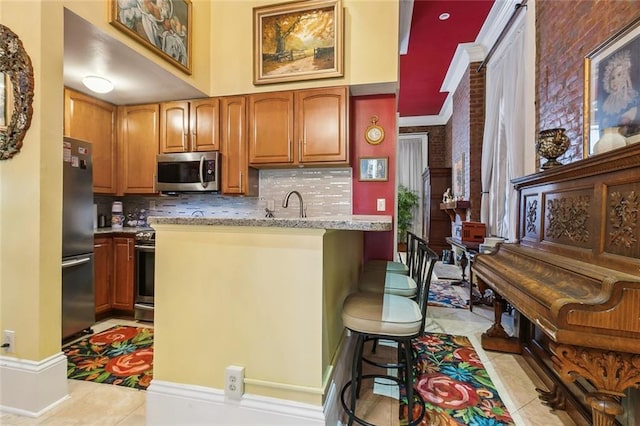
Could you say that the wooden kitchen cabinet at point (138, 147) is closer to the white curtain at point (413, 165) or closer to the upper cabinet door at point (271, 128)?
the upper cabinet door at point (271, 128)

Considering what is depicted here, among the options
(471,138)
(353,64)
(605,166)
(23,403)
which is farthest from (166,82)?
(471,138)

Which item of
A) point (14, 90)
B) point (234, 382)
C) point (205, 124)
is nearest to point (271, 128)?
point (205, 124)

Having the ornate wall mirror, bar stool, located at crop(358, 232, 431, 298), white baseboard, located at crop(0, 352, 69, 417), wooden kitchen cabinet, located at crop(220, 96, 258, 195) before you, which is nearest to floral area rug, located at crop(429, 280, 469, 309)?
bar stool, located at crop(358, 232, 431, 298)

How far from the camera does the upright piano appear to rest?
1036 millimetres

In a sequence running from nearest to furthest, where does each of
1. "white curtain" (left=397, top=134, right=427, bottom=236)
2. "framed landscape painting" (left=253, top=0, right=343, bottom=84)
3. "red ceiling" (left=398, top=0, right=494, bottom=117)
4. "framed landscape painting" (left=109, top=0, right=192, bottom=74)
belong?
"framed landscape painting" (left=109, top=0, right=192, bottom=74) → "framed landscape painting" (left=253, top=0, right=343, bottom=84) → "red ceiling" (left=398, top=0, right=494, bottom=117) → "white curtain" (left=397, top=134, right=427, bottom=236)

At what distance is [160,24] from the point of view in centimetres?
239

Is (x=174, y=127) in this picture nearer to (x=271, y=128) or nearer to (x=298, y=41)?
(x=271, y=128)

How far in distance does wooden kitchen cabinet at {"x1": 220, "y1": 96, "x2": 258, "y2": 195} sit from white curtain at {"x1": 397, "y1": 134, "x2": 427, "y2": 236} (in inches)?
213

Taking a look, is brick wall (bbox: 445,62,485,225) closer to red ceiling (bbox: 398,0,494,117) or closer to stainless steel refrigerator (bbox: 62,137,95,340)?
red ceiling (bbox: 398,0,494,117)

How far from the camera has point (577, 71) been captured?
2.22 metres

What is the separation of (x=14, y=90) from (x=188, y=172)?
1.53m

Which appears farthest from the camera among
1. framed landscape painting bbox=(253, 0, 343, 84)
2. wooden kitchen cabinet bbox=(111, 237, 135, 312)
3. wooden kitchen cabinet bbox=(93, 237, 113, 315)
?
wooden kitchen cabinet bbox=(111, 237, 135, 312)

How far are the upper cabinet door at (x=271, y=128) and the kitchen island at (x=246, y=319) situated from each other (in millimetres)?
1667

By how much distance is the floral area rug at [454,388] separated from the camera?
1.59 meters
